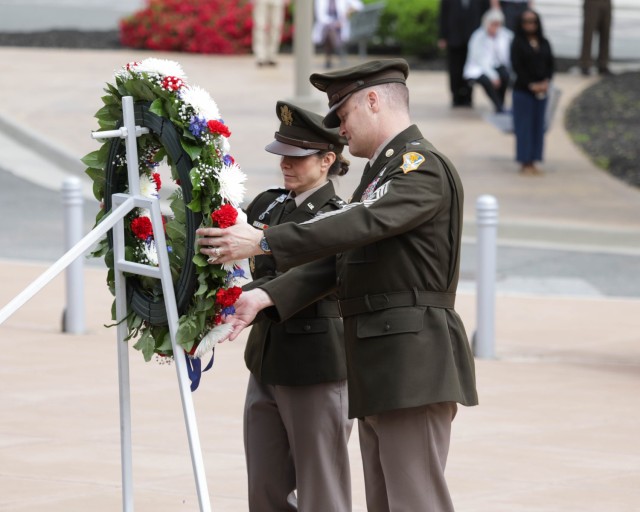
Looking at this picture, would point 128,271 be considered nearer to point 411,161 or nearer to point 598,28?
point 411,161

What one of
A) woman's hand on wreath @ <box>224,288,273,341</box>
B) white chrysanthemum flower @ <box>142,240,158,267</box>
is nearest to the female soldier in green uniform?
woman's hand on wreath @ <box>224,288,273,341</box>

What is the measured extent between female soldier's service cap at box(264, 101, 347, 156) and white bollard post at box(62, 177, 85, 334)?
5.24 m

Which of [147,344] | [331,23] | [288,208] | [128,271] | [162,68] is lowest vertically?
[331,23]

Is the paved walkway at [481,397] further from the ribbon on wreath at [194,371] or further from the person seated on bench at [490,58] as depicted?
the person seated on bench at [490,58]

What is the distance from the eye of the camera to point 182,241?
205 inches

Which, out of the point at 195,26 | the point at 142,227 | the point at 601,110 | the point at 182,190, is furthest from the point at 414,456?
the point at 195,26

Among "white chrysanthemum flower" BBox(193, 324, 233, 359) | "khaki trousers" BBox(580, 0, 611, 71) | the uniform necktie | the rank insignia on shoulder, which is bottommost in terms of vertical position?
"khaki trousers" BBox(580, 0, 611, 71)

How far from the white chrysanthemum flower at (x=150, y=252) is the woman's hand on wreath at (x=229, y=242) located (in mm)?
545

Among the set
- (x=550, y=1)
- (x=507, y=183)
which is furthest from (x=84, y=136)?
(x=550, y=1)

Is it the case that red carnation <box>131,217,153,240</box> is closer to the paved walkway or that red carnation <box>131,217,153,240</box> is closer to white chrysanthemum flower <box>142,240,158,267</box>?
white chrysanthemum flower <box>142,240,158,267</box>

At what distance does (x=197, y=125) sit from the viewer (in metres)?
4.86

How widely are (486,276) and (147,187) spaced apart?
5.10m

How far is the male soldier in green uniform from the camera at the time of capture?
15.7 feet

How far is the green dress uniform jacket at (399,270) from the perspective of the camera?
474 centimetres
